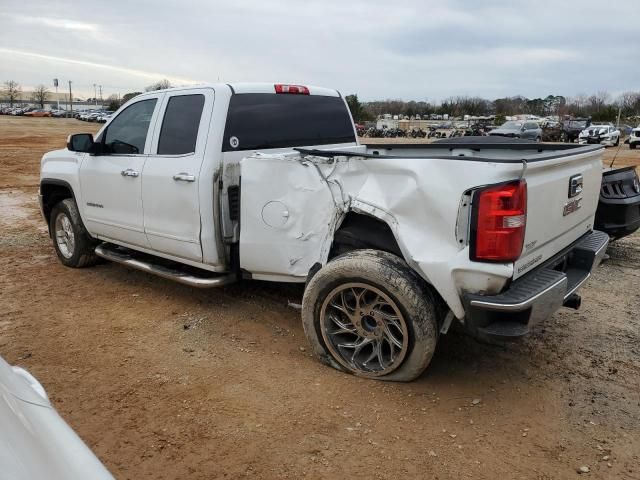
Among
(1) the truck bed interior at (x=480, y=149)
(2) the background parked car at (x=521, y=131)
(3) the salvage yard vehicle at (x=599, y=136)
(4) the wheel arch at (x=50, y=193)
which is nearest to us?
(1) the truck bed interior at (x=480, y=149)

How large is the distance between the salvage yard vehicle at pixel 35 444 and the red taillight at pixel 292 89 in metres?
3.57

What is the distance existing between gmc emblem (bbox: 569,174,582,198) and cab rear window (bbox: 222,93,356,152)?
91.8 inches

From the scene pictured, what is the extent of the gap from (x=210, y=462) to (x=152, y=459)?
319mm

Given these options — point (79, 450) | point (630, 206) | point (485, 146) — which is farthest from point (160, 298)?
point (630, 206)

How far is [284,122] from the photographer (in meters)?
4.86

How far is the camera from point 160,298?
5.31 m

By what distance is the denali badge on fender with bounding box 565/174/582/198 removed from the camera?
365cm

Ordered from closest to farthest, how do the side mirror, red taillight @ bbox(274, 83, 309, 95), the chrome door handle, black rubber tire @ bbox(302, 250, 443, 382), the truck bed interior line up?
black rubber tire @ bbox(302, 250, 443, 382), the truck bed interior, the chrome door handle, red taillight @ bbox(274, 83, 309, 95), the side mirror

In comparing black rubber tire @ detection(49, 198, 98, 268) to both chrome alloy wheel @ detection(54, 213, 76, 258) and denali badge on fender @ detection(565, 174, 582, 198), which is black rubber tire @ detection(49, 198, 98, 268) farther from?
denali badge on fender @ detection(565, 174, 582, 198)

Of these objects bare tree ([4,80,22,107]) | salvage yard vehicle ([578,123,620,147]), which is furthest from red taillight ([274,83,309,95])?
bare tree ([4,80,22,107])

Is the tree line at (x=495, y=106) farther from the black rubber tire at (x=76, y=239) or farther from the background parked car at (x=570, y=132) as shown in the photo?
the black rubber tire at (x=76, y=239)

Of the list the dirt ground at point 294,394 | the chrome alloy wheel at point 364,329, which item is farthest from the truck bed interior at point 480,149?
the dirt ground at point 294,394

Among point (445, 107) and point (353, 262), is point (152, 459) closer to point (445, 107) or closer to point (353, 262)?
point (353, 262)

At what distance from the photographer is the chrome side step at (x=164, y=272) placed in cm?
452
